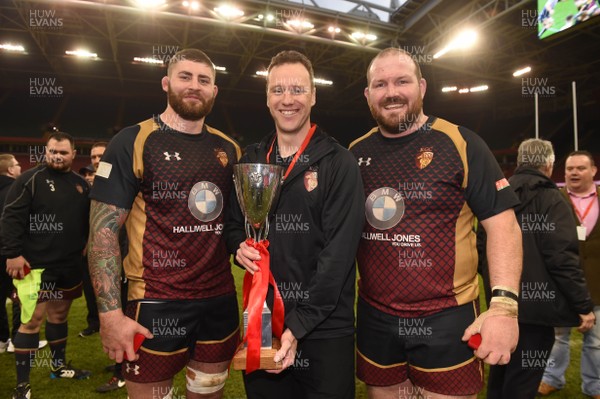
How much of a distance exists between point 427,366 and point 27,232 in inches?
150

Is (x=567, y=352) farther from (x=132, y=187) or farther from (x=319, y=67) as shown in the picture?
(x=319, y=67)

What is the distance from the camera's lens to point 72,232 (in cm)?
384

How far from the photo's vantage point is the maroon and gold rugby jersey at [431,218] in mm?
1888

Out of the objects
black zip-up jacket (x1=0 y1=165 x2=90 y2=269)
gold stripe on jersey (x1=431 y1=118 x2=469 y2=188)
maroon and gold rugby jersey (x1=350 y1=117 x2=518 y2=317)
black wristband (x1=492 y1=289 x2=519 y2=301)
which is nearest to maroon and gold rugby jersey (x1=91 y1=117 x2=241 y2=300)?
maroon and gold rugby jersey (x1=350 y1=117 x2=518 y2=317)

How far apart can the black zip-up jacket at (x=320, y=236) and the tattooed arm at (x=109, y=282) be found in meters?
0.80

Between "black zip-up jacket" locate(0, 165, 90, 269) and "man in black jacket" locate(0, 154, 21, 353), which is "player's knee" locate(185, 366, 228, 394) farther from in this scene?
"man in black jacket" locate(0, 154, 21, 353)

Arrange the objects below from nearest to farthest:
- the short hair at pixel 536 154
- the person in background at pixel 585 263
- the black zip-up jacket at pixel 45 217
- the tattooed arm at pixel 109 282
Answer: the tattooed arm at pixel 109 282, the short hair at pixel 536 154, the person in background at pixel 585 263, the black zip-up jacket at pixel 45 217

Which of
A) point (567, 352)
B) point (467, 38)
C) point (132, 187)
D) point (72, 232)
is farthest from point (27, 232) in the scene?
point (467, 38)

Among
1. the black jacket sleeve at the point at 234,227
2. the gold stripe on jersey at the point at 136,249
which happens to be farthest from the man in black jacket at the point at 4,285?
the black jacket sleeve at the point at 234,227

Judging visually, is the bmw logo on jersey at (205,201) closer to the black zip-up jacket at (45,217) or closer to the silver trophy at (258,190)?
the silver trophy at (258,190)

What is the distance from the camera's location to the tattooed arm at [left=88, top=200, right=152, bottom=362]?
2.01m

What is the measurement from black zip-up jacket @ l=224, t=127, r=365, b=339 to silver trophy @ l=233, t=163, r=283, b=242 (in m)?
0.09

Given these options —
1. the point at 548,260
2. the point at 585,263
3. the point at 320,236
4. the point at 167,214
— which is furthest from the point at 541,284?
the point at 167,214

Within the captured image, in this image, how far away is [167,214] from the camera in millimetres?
2207
